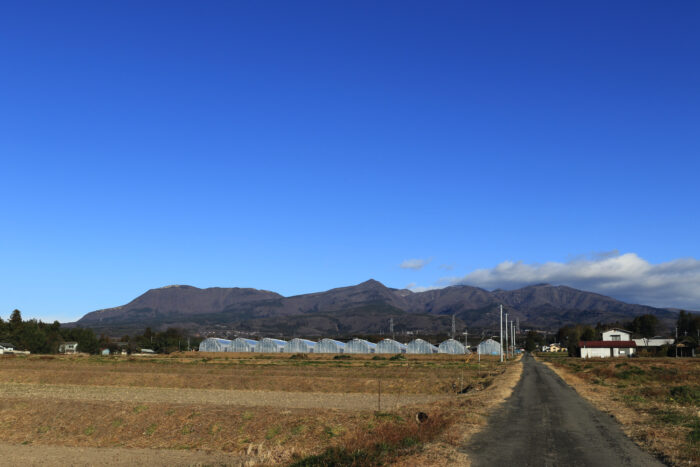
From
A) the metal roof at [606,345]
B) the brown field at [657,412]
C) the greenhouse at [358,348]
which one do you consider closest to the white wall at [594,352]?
the metal roof at [606,345]

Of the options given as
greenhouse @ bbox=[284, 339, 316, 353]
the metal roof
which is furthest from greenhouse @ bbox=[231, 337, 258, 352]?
the metal roof

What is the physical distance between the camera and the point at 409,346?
15425 cm

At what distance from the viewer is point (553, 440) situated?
21.5m

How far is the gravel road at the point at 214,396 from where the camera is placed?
134ft

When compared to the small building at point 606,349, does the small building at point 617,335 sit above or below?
above

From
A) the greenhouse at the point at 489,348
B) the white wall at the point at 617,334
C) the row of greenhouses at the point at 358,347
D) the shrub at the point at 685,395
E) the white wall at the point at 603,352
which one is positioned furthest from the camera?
the white wall at the point at 617,334

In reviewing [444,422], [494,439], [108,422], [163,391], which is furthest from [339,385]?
[494,439]

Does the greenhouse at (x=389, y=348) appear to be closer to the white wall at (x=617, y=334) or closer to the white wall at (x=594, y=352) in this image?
the white wall at (x=594, y=352)

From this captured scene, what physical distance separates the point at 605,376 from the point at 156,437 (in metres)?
48.9

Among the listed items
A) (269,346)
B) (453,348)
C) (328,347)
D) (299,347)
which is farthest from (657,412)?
(269,346)

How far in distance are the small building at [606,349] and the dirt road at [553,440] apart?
426ft

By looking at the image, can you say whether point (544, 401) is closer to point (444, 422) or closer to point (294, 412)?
point (444, 422)

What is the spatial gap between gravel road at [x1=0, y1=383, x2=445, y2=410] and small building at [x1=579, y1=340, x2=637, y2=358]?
A: 393 feet

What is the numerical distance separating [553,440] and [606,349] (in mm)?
144797
